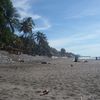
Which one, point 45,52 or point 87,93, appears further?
point 45,52

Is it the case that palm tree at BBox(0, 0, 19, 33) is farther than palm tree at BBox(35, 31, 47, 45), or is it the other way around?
palm tree at BBox(35, 31, 47, 45)

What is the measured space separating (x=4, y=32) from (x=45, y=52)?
59530 millimetres

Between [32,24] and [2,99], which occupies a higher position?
[32,24]

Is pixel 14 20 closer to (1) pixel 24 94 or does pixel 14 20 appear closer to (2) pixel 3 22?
(2) pixel 3 22

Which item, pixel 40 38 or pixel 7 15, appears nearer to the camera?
pixel 7 15

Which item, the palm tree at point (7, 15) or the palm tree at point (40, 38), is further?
the palm tree at point (40, 38)

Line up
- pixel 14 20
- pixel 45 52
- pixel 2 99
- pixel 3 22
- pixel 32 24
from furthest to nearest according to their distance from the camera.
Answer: pixel 45 52 < pixel 32 24 < pixel 14 20 < pixel 3 22 < pixel 2 99

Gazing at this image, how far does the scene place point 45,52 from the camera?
3920 inches

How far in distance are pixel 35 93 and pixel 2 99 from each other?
1.40 metres

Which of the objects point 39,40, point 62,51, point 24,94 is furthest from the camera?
point 62,51

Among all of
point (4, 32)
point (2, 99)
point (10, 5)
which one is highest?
point (10, 5)

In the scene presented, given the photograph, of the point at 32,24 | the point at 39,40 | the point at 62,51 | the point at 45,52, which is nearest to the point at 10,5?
the point at 32,24

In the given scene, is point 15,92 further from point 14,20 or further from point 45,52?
point 45,52

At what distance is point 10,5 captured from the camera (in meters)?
41.1
